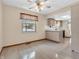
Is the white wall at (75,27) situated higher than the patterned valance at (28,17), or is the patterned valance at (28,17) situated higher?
the patterned valance at (28,17)

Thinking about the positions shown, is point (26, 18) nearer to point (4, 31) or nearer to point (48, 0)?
point (4, 31)

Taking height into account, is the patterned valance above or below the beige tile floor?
above

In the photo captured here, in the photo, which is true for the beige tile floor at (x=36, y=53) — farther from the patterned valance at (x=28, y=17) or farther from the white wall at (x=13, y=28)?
the patterned valance at (x=28, y=17)

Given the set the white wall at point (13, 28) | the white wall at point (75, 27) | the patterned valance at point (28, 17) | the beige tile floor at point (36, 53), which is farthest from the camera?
the patterned valance at point (28, 17)

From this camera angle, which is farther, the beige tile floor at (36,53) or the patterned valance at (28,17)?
the patterned valance at (28,17)

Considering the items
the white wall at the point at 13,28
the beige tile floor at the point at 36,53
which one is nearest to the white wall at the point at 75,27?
the beige tile floor at the point at 36,53

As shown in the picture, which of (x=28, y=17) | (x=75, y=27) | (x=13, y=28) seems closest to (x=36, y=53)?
(x=75, y=27)

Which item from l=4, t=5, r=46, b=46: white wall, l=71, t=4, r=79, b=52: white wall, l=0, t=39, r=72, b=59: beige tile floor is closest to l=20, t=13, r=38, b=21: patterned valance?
l=4, t=5, r=46, b=46: white wall

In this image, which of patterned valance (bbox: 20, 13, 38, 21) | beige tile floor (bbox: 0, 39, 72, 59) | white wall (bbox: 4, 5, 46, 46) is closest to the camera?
beige tile floor (bbox: 0, 39, 72, 59)

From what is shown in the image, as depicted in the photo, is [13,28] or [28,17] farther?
[28,17]

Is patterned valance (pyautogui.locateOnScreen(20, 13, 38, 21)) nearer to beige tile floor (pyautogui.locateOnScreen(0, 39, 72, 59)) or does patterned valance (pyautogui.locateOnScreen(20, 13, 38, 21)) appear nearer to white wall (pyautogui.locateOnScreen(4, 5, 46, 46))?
white wall (pyautogui.locateOnScreen(4, 5, 46, 46))

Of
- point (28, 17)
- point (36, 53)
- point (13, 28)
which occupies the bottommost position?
point (36, 53)

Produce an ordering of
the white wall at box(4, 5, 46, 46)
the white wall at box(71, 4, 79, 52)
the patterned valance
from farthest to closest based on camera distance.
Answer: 1. the patterned valance
2. the white wall at box(4, 5, 46, 46)
3. the white wall at box(71, 4, 79, 52)

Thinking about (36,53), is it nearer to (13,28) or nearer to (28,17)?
(13,28)
